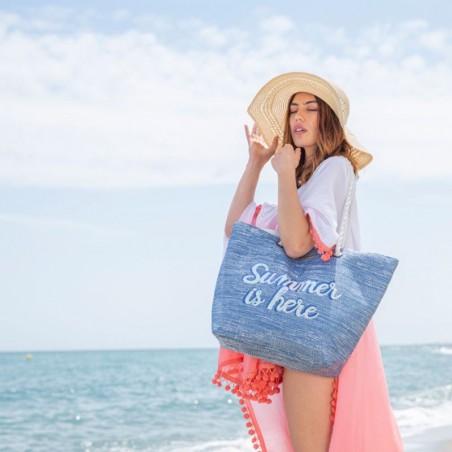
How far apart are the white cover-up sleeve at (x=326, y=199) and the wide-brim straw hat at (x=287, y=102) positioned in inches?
5.8

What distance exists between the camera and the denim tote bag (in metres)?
2.70

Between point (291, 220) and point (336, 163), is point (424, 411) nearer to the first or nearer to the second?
point (336, 163)

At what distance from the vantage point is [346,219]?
293cm

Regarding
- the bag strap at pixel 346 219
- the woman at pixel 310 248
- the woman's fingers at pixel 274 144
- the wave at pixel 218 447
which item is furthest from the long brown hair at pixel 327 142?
the wave at pixel 218 447

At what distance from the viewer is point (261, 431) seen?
318cm

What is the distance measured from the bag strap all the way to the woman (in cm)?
2

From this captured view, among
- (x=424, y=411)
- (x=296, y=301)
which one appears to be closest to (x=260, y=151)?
(x=296, y=301)

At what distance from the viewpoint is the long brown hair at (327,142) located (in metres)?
3.08

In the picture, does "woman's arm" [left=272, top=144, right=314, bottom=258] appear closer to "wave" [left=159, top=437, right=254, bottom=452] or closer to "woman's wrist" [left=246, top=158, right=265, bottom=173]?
"woman's wrist" [left=246, top=158, right=265, bottom=173]

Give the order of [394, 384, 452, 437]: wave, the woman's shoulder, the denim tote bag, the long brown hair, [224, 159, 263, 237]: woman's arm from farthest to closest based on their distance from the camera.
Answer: [394, 384, 452, 437]: wave < [224, 159, 263, 237]: woman's arm < the long brown hair < the woman's shoulder < the denim tote bag

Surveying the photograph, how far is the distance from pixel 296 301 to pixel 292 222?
260 mm

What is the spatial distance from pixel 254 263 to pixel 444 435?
20.1 ft

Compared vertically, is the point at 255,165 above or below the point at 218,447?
above

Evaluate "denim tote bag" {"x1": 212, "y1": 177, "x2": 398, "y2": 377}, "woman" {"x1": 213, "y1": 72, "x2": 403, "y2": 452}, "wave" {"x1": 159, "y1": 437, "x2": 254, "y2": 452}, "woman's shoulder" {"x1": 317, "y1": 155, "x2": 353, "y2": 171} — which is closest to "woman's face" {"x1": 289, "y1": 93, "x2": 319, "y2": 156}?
"woman" {"x1": 213, "y1": 72, "x2": 403, "y2": 452}
